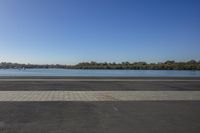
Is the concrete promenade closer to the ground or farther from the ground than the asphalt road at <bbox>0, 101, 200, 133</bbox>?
farther from the ground

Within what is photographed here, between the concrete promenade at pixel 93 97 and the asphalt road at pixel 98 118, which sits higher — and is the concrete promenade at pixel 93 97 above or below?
above

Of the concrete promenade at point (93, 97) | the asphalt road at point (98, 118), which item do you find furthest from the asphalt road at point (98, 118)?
the concrete promenade at point (93, 97)

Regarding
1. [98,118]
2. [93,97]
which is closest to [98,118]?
[98,118]

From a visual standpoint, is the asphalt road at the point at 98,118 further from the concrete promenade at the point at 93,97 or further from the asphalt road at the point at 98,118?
the concrete promenade at the point at 93,97

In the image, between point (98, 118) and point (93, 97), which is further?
point (93, 97)

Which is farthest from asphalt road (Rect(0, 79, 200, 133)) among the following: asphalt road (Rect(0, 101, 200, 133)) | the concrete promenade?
the concrete promenade

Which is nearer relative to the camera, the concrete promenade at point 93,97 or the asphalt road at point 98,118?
the asphalt road at point 98,118

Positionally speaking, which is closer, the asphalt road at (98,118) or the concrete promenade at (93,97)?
the asphalt road at (98,118)

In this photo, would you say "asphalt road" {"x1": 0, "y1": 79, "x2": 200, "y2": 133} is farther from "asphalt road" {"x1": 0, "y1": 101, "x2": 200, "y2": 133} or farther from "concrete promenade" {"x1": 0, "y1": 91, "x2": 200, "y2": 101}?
"concrete promenade" {"x1": 0, "y1": 91, "x2": 200, "y2": 101}

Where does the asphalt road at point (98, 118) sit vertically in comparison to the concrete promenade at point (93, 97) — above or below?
below

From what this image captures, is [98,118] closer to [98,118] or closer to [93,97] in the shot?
[98,118]

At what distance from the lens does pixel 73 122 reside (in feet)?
30.6

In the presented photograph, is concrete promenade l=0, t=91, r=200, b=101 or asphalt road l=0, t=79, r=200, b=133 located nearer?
asphalt road l=0, t=79, r=200, b=133

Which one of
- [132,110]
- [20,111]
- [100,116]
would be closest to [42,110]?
[20,111]
